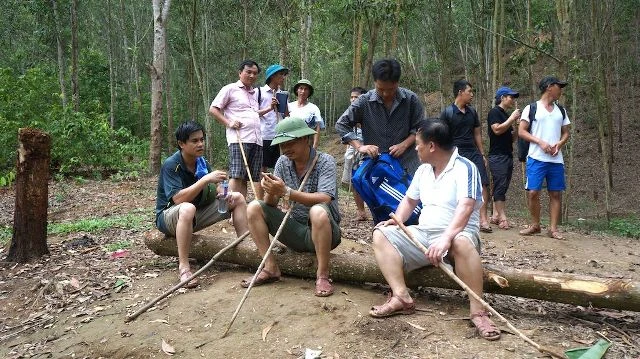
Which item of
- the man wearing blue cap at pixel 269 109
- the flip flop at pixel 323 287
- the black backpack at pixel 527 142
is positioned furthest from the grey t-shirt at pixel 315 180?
the black backpack at pixel 527 142

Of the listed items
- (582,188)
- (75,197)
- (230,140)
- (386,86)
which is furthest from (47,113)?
(582,188)

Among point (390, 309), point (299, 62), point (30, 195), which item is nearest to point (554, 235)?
point (390, 309)

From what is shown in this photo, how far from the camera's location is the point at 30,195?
5.53 m

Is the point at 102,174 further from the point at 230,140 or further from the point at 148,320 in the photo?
the point at 148,320

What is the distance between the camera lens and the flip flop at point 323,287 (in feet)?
12.8

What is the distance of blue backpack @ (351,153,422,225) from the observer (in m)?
4.25

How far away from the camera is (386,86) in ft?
14.7

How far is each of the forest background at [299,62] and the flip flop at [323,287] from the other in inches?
195

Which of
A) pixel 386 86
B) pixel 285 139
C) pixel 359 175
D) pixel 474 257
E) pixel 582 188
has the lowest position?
pixel 582 188

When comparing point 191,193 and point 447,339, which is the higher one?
point 191,193

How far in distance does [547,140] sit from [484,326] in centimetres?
367

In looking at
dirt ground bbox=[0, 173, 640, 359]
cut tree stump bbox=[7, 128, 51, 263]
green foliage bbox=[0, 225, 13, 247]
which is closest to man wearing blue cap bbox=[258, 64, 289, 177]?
dirt ground bbox=[0, 173, 640, 359]

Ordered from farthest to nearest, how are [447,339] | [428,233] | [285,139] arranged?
1. [285,139]
2. [428,233]
3. [447,339]

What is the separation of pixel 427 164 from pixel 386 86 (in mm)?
1108
